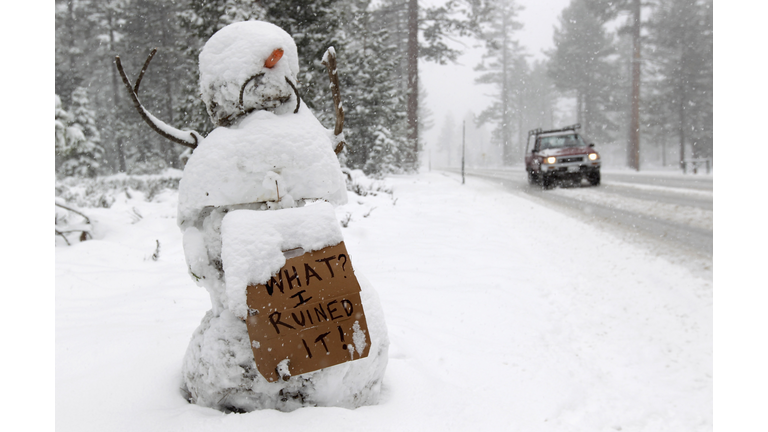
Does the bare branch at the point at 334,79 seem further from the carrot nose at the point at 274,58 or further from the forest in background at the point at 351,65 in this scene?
the forest in background at the point at 351,65

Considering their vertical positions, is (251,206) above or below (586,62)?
below

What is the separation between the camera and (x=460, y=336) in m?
2.92

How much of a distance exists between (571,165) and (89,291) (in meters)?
12.3

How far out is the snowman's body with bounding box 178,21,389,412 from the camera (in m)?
1.60

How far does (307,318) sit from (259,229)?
38 centimetres

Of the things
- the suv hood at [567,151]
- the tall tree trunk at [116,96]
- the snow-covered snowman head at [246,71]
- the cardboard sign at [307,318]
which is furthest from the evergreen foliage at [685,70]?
the tall tree trunk at [116,96]

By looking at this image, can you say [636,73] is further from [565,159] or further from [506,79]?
[506,79]

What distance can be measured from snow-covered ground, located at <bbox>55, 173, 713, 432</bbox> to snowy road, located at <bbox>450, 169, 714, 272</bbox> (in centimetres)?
69

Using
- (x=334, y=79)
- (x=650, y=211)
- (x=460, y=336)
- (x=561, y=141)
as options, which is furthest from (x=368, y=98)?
(x=334, y=79)

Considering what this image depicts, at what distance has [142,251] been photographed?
5.00 metres

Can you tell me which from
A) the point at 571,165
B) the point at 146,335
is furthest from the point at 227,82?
the point at 571,165

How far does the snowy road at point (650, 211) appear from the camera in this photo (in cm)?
563

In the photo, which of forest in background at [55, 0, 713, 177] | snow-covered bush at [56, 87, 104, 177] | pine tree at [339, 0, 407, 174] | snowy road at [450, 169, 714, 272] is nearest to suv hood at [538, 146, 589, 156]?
snowy road at [450, 169, 714, 272]

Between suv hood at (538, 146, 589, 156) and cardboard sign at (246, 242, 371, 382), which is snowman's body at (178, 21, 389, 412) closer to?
cardboard sign at (246, 242, 371, 382)
